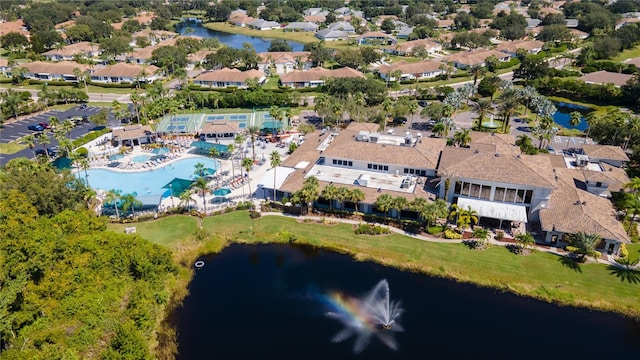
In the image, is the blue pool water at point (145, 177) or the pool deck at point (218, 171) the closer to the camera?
the pool deck at point (218, 171)

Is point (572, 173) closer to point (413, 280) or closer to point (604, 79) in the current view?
point (413, 280)

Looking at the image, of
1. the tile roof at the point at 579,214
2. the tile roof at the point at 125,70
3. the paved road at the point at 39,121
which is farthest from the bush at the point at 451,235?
the tile roof at the point at 125,70

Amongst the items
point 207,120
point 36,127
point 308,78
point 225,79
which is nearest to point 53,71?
point 36,127

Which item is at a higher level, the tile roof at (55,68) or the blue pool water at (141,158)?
the tile roof at (55,68)

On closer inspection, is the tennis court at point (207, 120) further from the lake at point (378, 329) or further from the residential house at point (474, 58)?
the residential house at point (474, 58)

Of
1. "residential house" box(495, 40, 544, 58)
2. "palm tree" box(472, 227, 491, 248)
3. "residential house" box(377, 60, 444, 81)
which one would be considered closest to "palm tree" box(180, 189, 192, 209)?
"palm tree" box(472, 227, 491, 248)

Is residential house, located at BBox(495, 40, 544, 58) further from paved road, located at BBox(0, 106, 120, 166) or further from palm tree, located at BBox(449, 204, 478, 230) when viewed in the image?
paved road, located at BBox(0, 106, 120, 166)
